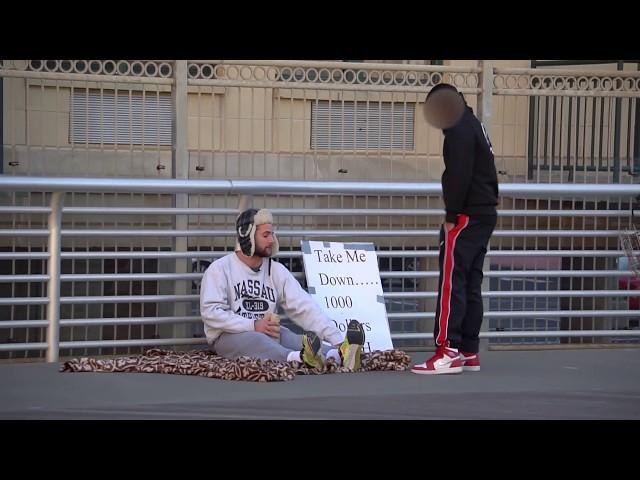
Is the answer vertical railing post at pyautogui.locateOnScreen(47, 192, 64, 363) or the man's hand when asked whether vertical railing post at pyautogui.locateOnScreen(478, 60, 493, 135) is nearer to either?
the man's hand

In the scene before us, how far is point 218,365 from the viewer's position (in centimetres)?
667

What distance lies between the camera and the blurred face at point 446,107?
6625 millimetres

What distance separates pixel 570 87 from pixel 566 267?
1.72 metres

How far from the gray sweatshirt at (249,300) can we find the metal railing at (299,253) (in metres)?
0.55

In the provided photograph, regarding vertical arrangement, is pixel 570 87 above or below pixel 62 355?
above

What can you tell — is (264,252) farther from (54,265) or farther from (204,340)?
(54,265)

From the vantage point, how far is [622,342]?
858cm

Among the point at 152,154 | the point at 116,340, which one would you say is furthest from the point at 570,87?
the point at 116,340

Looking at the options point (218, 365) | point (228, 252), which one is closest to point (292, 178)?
point (228, 252)

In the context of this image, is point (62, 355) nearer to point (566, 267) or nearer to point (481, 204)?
point (481, 204)

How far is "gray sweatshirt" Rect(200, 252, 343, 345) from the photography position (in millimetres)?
6762

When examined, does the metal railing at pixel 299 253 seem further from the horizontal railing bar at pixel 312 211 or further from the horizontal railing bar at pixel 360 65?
the horizontal railing bar at pixel 360 65

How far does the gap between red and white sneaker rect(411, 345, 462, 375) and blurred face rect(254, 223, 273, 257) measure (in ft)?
4.04

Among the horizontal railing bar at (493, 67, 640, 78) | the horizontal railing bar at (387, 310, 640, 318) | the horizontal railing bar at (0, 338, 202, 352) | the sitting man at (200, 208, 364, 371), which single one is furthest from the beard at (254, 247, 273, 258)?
the horizontal railing bar at (493, 67, 640, 78)
